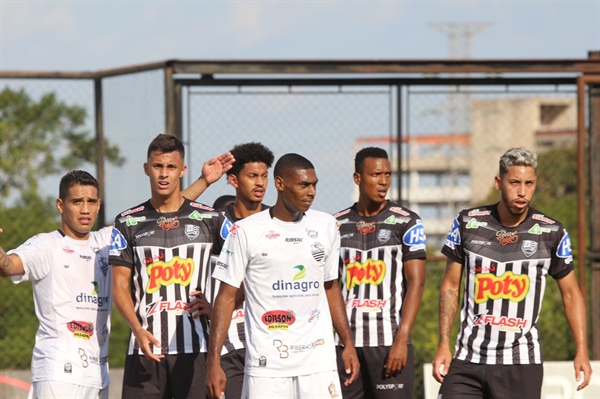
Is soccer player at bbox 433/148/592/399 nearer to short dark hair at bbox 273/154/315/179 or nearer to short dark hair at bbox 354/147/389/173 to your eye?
short dark hair at bbox 354/147/389/173

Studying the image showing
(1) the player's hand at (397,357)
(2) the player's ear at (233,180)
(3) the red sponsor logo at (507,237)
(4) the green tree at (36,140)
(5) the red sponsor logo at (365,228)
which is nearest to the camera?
(3) the red sponsor logo at (507,237)

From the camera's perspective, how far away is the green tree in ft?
33.6

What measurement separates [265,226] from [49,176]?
4.78m

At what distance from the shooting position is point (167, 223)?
6684 millimetres

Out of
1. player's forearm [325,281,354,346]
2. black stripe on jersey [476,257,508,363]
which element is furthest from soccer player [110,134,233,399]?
black stripe on jersey [476,257,508,363]

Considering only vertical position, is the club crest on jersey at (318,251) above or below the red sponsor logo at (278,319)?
above

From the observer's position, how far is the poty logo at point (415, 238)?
286 inches

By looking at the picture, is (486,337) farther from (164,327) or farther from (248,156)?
(248,156)

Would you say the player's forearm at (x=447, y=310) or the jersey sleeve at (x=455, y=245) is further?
the jersey sleeve at (x=455, y=245)

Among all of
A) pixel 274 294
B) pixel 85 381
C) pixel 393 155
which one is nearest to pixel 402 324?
pixel 274 294

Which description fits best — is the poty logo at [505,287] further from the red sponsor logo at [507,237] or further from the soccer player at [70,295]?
the soccer player at [70,295]

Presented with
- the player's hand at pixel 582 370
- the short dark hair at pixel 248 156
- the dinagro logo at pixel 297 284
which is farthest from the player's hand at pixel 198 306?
the player's hand at pixel 582 370

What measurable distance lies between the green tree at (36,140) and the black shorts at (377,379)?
147 inches

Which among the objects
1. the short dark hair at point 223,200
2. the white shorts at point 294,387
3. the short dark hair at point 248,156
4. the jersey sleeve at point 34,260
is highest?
the short dark hair at point 248,156
